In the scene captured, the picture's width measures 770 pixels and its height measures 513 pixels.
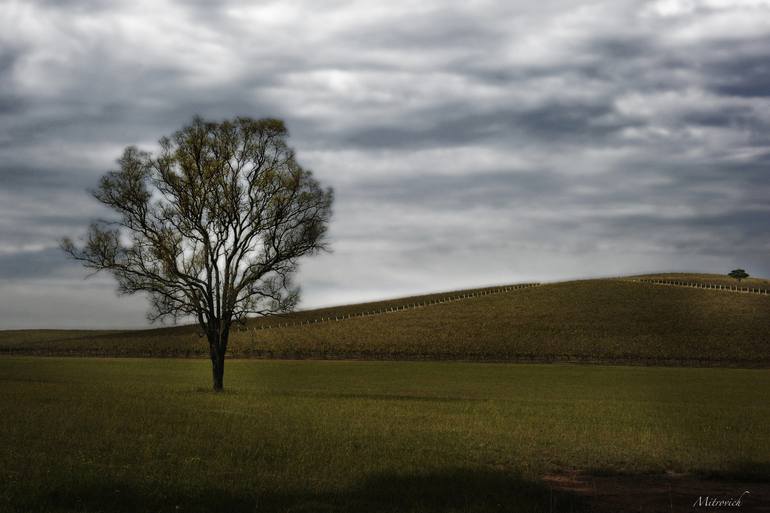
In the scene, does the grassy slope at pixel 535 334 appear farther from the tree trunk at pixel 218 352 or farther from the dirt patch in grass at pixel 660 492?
the dirt patch in grass at pixel 660 492

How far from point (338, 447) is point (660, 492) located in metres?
8.36

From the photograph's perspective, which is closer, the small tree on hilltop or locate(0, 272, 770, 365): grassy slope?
locate(0, 272, 770, 365): grassy slope

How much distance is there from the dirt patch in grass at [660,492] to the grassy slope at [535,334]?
7317 centimetres

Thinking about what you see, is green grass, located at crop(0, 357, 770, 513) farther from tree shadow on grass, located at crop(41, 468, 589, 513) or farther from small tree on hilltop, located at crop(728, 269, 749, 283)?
small tree on hilltop, located at crop(728, 269, 749, 283)

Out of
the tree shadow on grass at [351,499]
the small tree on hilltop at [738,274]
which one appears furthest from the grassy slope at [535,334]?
the tree shadow on grass at [351,499]

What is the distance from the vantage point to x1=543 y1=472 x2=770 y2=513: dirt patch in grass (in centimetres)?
1548

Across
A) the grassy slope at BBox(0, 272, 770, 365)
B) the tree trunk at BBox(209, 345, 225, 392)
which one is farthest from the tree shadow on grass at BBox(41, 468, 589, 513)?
the grassy slope at BBox(0, 272, 770, 365)

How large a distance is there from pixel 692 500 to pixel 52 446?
15.2m

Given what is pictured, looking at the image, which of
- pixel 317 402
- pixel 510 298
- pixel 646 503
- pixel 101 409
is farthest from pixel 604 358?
pixel 646 503

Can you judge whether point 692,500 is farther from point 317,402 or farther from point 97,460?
point 317,402

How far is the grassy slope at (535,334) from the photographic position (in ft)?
306

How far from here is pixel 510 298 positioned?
458ft

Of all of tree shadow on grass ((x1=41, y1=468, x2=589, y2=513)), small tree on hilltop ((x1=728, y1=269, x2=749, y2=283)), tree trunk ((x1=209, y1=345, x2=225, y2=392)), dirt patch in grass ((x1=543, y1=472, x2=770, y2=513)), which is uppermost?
small tree on hilltop ((x1=728, y1=269, x2=749, y2=283))

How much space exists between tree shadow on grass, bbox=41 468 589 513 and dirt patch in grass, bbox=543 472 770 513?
→ 76 centimetres
